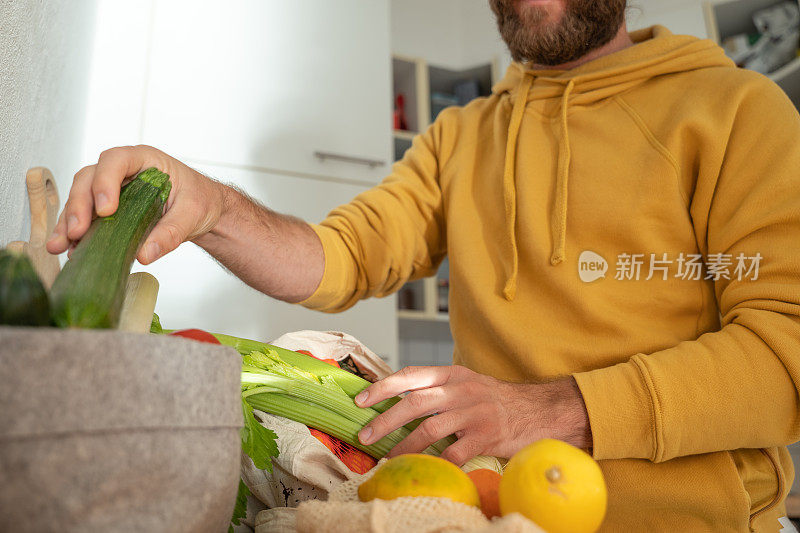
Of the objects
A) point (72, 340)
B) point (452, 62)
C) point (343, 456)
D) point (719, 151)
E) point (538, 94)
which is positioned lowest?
point (343, 456)

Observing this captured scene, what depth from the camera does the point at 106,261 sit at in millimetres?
404

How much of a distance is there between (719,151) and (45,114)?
1.01m

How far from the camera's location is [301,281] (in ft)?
3.39

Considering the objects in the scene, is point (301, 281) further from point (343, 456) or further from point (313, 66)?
point (313, 66)

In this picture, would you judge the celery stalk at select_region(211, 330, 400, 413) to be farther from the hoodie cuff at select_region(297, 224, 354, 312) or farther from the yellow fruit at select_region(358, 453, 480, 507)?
the hoodie cuff at select_region(297, 224, 354, 312)

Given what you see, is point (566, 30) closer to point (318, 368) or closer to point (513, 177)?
point (513, 177)

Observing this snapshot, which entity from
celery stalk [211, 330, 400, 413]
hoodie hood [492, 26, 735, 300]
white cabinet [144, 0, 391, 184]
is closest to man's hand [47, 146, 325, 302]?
celery stalk [211, 330, 400, 413]

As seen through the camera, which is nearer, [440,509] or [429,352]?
[440,509]

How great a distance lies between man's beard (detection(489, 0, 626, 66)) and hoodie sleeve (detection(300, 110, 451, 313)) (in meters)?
0.22

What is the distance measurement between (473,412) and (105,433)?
474 mm

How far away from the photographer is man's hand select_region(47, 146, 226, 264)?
1.67ft

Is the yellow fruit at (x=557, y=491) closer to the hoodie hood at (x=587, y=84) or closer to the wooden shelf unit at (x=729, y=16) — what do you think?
the hoodie hood at (x=587, y=84)

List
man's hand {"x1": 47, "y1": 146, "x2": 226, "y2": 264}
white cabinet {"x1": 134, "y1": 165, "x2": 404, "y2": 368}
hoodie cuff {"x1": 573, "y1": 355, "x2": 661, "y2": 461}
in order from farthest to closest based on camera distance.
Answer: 1. white cabinet {"x1": 134, "y1": 165, "x2": 404, "y2": 368}
2. hoodie cuff {"x1": 573, "y1": 355, "x2": 661, "y2": 461}
3. man's hand {"x1": 47, "y1": 146, "x2": 226, "y2": 264}

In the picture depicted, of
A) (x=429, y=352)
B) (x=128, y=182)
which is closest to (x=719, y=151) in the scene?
(x=128, y=182)
